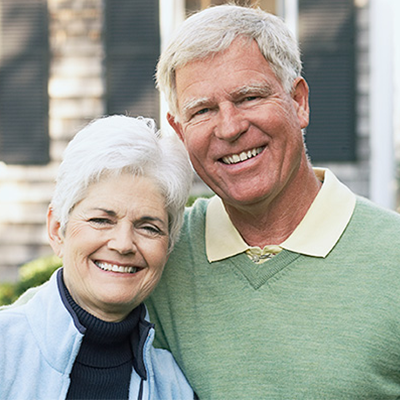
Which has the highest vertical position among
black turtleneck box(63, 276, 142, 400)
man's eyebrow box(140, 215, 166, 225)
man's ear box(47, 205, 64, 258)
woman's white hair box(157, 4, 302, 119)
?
woman's white hair box(157, 4, 302, 119)

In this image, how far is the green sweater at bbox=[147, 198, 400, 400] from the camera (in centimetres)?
194

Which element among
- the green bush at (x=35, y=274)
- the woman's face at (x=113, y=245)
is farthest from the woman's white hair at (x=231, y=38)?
the green bush at (x=35, y=274)

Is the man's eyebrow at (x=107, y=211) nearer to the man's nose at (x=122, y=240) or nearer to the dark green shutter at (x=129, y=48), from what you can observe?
the man's nose at (x=122, y=240)

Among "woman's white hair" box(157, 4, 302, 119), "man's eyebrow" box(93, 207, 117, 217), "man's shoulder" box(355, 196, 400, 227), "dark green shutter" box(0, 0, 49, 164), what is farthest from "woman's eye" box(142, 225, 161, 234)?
"dark green shutter" box(0, 0, 49, 164)

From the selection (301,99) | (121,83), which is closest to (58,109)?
(121,83)

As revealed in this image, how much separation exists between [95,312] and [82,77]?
3890 mm

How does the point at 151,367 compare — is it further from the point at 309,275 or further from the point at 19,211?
the point at 19,211

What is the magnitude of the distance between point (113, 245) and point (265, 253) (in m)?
0.55

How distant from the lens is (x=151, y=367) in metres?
2.10

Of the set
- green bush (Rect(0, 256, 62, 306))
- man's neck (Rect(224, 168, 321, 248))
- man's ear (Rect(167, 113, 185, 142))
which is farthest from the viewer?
green bush (Rect(0, 256, 62, 306))

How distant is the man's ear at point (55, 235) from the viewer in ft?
6.89

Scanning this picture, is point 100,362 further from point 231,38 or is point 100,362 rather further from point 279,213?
point 231,38

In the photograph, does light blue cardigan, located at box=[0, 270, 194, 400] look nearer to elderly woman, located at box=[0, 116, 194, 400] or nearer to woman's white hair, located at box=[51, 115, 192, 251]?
elderly woman, located at box=[0, 116, 194, 400]

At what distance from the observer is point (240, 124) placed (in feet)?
6.99
